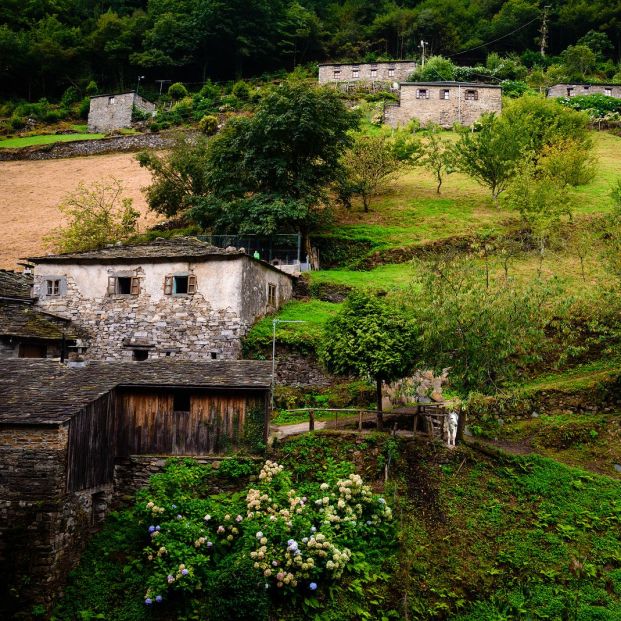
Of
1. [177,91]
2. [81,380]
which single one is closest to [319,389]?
[81,380]

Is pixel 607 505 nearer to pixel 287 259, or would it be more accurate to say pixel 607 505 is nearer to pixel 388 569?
pixel 388 569

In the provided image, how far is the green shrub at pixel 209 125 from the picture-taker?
62281 mm

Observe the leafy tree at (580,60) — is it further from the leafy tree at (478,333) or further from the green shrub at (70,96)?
the leafy tree at (478,333)

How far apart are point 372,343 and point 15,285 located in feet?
60.9

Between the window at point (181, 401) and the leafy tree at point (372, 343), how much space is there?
419 cm

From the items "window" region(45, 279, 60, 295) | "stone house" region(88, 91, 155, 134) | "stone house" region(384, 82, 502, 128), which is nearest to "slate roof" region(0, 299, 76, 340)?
"window" region(45, 279, 60, 295)

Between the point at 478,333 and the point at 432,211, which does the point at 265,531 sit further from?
the point at 432,211

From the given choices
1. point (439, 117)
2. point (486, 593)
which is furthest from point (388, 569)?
point (439, 117)

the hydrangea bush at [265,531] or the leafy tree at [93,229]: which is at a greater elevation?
the leafy tree at [93,229]

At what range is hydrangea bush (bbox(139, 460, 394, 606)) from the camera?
538 inches

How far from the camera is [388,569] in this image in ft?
47.3

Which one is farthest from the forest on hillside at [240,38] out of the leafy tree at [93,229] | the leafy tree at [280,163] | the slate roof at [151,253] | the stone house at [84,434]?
Result: the stone house at [84,434]

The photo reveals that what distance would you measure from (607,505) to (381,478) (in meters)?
5.69

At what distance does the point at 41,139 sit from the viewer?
71.1 metres
